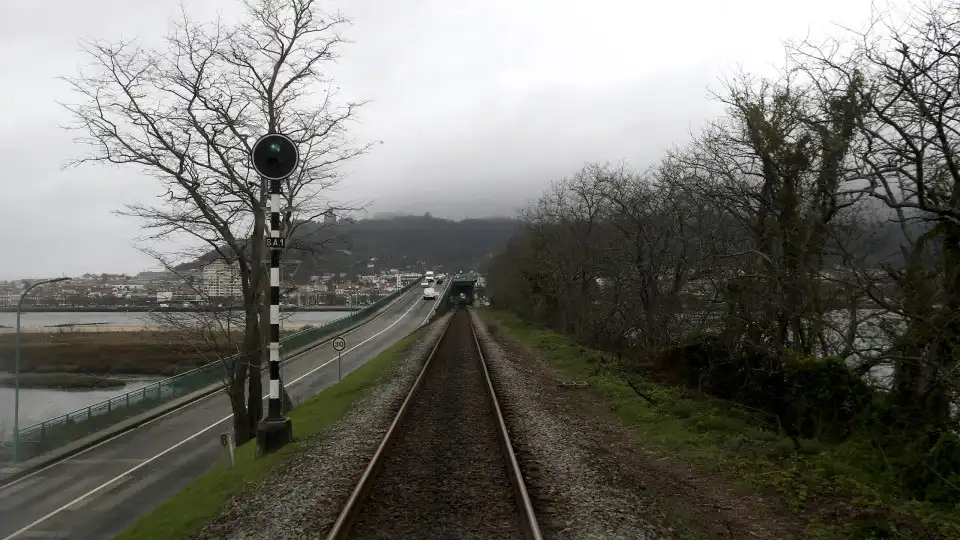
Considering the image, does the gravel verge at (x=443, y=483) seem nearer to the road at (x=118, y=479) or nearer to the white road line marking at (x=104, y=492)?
the road at (x=118, y=479)

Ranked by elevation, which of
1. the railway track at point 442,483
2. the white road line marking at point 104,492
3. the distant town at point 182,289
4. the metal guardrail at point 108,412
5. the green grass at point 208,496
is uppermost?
the distant town at point 182,289

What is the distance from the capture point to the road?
15938 millimetres

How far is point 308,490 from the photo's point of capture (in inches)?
288

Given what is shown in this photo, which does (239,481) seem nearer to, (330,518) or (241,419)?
(330,518)

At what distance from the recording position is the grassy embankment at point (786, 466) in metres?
5.93

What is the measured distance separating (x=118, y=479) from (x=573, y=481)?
18.3 m

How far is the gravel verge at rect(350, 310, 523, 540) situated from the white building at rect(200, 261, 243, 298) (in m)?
9.35

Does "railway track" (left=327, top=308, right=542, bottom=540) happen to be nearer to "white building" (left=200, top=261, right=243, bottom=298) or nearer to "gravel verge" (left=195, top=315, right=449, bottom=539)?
"gravel verge" (left=195, top=315, right=449, bottom=539)

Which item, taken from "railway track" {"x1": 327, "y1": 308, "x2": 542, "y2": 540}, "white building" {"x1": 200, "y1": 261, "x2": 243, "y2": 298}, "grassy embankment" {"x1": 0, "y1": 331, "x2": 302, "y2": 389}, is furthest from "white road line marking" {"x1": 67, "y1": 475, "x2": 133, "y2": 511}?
"grassy embankment" {"x1": 0, "y1": 331, "x2": 302, "y2": 389}

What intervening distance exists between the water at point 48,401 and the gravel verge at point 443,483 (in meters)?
A: 26.2

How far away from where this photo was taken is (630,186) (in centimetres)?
2731

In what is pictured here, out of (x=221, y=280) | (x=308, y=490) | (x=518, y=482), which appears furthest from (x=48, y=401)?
(x=518, y=482)

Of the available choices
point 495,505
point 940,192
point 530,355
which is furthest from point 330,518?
point 530,355

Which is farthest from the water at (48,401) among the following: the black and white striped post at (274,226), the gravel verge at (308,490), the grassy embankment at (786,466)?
the grassy embankment at (786,466)
